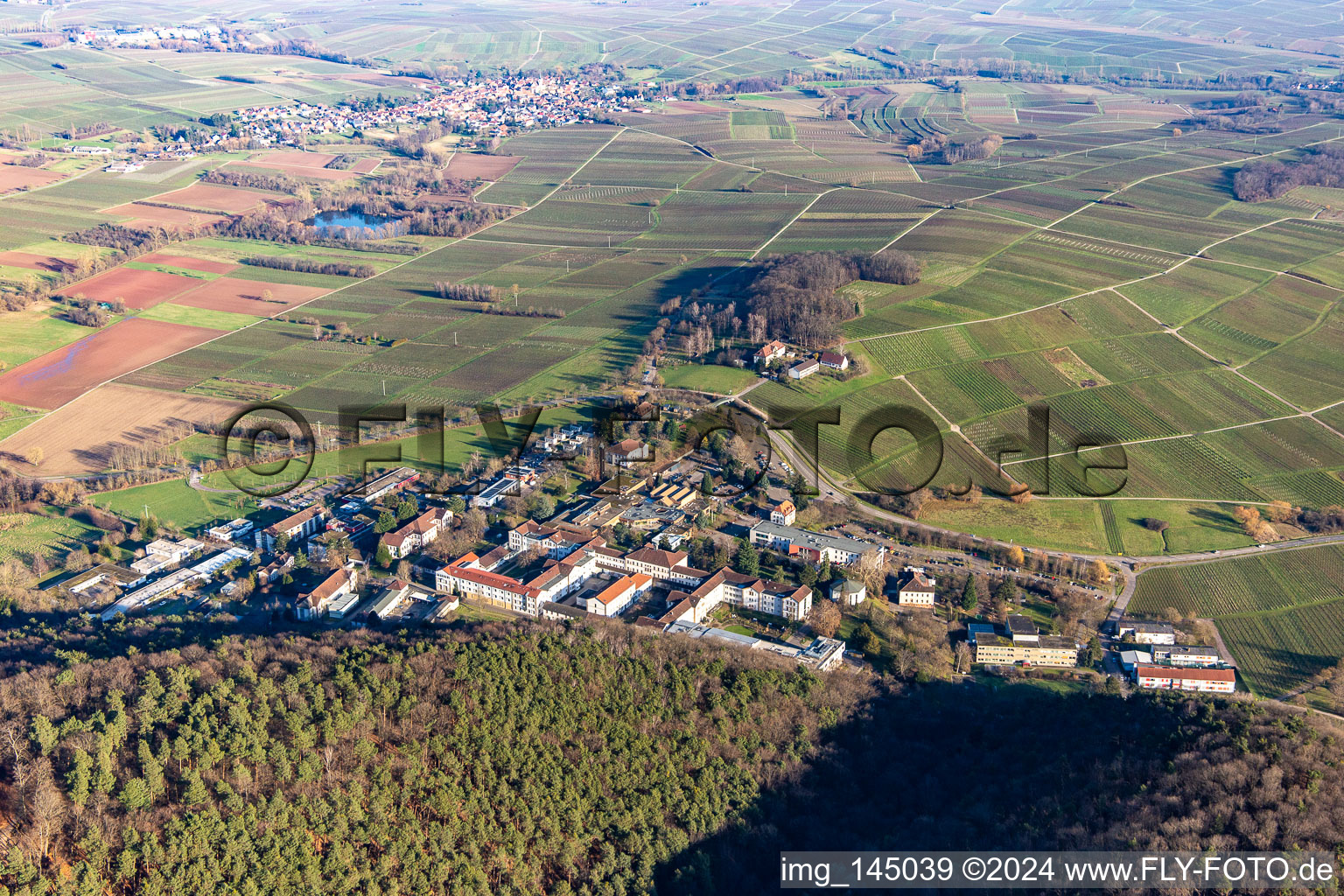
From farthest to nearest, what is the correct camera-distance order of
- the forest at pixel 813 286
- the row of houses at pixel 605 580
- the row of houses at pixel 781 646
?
the forest at pixel 813 286
the row of houses at pixel 605 580
the row of houses at pixel 781 646

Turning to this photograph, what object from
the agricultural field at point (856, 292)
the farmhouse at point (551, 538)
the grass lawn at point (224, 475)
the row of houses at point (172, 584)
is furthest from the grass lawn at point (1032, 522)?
the row of houses at point (172, 584)

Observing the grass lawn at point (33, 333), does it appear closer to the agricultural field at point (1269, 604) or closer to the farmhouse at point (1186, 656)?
the farmhouse at point (1186, 656)

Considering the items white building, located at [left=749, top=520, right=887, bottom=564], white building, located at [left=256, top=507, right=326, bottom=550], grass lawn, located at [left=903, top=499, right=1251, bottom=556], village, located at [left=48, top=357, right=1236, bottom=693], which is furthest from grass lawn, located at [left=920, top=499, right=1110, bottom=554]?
white building, located at [left=256, top=507, right=326, bottom=550]

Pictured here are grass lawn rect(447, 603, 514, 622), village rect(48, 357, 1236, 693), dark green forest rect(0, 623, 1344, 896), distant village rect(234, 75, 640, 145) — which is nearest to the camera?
dark green forest rect(0, 623, 1344, 896)

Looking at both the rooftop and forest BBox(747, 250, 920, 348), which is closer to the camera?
the rooftop

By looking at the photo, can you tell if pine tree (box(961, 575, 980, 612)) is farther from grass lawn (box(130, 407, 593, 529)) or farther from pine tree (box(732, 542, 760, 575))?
grass lawn (box(130, 407, 593, 529))

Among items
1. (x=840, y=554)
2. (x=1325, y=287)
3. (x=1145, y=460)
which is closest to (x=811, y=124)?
(x=1325, y=287)
